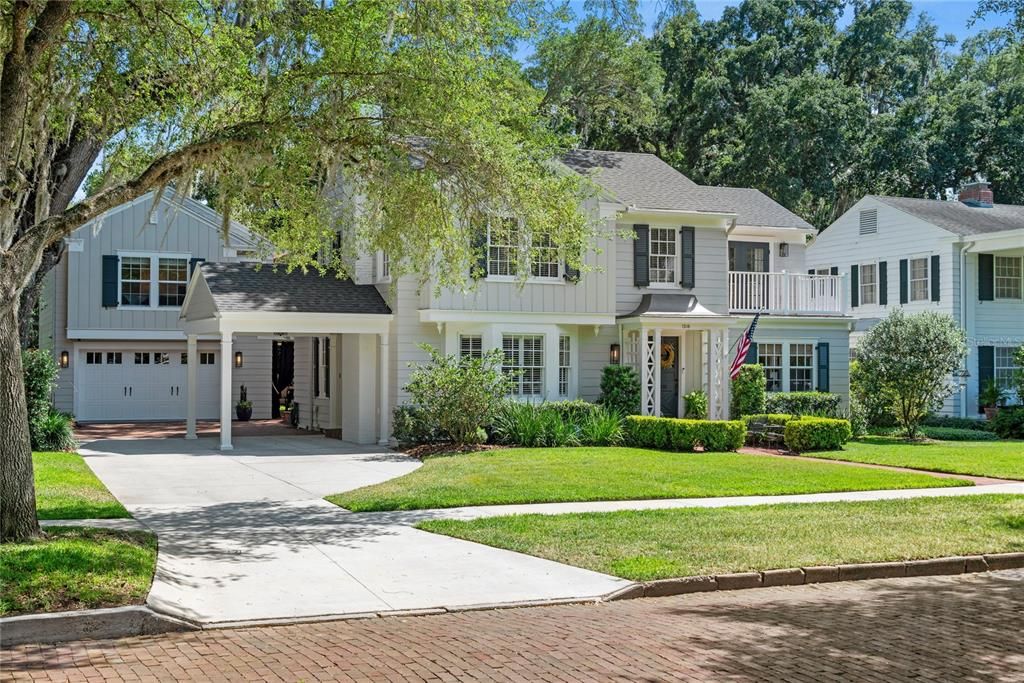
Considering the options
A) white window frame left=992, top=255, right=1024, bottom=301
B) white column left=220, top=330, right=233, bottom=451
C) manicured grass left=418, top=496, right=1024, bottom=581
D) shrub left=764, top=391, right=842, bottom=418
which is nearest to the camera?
manicured grass left=418, top=496, right=1024, bottom=581

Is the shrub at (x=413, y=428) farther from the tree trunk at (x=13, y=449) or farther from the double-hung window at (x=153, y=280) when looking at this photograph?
the double-hung window at (x=153, y=280)

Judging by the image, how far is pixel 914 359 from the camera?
24.5 meters

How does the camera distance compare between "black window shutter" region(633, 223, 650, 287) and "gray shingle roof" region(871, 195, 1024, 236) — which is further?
"gray shingle roof" region(871, 195, 1024, 236)

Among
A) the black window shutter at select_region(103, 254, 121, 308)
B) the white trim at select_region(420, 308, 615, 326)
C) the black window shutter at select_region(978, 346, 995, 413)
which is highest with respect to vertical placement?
the black window shutter at select_region(103, 254, 121, 308)

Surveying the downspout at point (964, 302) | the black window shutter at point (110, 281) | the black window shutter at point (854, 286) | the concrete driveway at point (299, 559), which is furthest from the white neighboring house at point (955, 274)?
the black window shutter at point (110, 281)

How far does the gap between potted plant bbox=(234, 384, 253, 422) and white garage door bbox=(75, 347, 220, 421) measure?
28.5 inches

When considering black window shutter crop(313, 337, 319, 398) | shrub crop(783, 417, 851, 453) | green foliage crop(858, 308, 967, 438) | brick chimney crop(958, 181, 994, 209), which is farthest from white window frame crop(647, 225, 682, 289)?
brick chimney crop(958, 181, 994, 209)

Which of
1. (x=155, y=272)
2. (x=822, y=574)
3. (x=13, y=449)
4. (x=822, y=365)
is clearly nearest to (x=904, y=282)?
(x=822, y=365)

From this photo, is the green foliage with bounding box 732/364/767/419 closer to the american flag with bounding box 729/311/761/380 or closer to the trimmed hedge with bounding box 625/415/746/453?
the american flag with bounding box 729/311/761/380

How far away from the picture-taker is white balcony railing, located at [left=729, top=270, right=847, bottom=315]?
2686 centimetres

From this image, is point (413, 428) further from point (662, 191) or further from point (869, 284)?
point (869, 284)

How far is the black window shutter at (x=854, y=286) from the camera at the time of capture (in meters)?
34.1

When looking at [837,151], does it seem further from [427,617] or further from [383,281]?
[427,617]

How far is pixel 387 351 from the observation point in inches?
909
